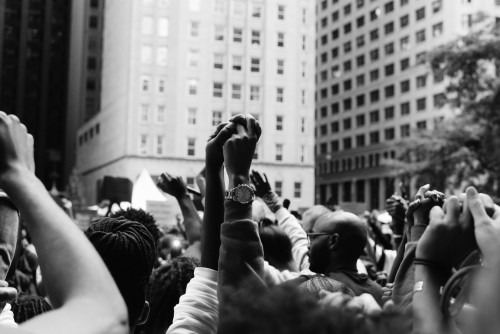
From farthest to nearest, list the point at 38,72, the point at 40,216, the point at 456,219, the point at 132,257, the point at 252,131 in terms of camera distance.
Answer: the point at 38,72 → the point at 132,257 → the point at 252,131 → the point at 456,219 → the point at 40,216

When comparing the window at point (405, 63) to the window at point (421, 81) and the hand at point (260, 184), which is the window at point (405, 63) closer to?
the window at point (421, 81)

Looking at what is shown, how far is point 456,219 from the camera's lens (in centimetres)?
181

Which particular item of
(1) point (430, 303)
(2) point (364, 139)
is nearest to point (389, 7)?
(2) point (364, 139)

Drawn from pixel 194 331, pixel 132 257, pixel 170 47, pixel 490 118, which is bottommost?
pixel 194 331

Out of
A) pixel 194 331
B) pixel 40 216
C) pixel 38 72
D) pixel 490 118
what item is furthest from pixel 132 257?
pixel 38 72

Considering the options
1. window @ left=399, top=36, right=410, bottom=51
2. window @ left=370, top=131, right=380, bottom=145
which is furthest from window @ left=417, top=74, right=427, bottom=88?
window @ left=370, top=131, right=380, bottom=145

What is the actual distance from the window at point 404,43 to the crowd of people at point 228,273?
242 feet

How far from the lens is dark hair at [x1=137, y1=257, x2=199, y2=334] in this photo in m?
3.41

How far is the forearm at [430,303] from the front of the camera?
1619 millimetres

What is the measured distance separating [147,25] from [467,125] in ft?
119

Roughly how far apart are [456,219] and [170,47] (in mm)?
59645

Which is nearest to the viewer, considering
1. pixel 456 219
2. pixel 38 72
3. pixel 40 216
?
pixel 40 216

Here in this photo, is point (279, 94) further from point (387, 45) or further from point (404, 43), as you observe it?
point (387, 45)

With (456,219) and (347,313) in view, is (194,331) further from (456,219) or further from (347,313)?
(347,313)
